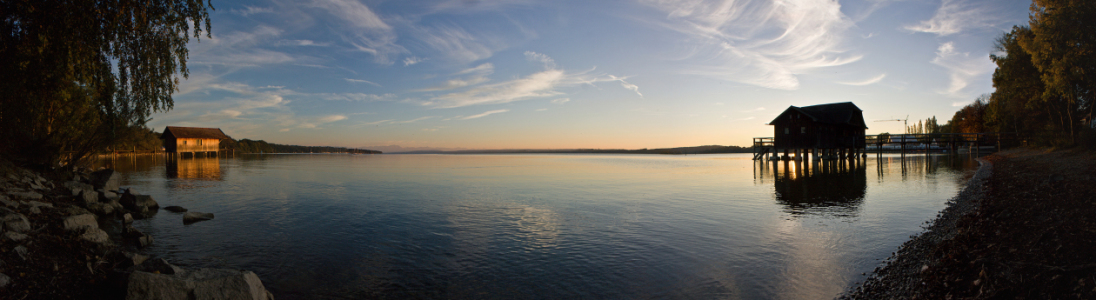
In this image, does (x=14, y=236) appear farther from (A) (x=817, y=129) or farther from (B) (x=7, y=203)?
(A) (x=817, y=129)

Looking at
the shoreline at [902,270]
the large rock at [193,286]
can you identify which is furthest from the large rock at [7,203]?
the shoreline at [902,270]

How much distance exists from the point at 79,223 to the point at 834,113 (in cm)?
6913

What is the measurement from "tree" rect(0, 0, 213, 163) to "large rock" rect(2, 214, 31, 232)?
5.08m

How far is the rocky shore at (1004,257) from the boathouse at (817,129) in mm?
46700

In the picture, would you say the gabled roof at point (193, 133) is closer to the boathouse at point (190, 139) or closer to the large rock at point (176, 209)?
the boathouse at point (190, 139)

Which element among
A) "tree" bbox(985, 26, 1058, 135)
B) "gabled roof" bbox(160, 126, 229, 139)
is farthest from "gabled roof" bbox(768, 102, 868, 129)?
"gabled roof" bbox(160, 126, 229, 139)

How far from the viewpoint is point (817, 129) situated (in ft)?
180

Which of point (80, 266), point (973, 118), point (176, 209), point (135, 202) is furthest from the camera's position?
point (973, 118)

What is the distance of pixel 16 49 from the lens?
11.3 metres

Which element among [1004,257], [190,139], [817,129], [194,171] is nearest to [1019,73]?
[817,129]

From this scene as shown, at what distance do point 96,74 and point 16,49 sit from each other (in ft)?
5.01

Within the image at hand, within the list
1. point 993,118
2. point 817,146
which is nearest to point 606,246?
point 817,146

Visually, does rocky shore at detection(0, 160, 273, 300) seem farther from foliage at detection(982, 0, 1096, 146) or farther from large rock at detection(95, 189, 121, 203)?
foliage at detection(982, 0, 1096, 146)

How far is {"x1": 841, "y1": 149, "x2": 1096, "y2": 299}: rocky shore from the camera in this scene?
5.94 meters
